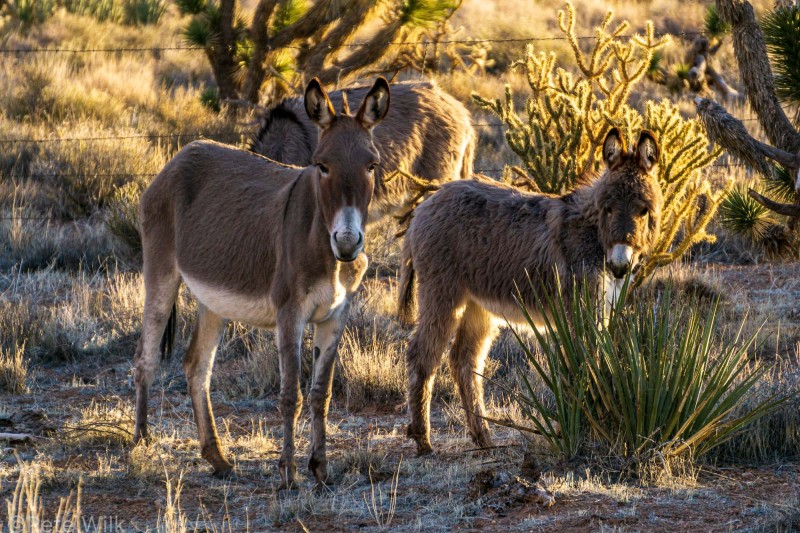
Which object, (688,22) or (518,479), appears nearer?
(518,479)

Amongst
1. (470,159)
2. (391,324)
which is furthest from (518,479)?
(470,159)

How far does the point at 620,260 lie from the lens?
5.77 metres

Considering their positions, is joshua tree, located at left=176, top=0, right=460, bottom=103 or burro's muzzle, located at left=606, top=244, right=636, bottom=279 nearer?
burro's muzzle, located at left=606, top=244, right=636, bottom=279

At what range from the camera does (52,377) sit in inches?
348

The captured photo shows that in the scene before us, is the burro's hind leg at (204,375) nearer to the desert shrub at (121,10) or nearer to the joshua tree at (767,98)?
the joshua tree at (767,98)

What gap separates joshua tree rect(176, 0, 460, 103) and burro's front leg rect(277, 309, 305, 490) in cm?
871

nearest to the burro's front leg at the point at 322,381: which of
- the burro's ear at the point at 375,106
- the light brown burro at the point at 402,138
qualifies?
the burro's ear at the point at 375,106

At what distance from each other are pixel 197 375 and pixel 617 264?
272 centimetres

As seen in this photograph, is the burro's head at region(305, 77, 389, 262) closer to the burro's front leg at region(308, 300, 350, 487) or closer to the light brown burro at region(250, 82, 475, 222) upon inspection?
the burro's front leg at region(308, 300, 350, 487)

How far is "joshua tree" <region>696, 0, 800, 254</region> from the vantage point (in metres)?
6.89

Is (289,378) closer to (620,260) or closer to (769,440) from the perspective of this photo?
(620,260)

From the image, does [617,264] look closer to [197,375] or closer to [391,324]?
[197,375]

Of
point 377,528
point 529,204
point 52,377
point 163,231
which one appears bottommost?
point 52,377

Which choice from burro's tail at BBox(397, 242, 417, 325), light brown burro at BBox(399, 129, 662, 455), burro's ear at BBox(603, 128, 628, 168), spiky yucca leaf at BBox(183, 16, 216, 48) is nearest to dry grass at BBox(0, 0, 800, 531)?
light brown burro at BBox(399, 129, 662, 455)
